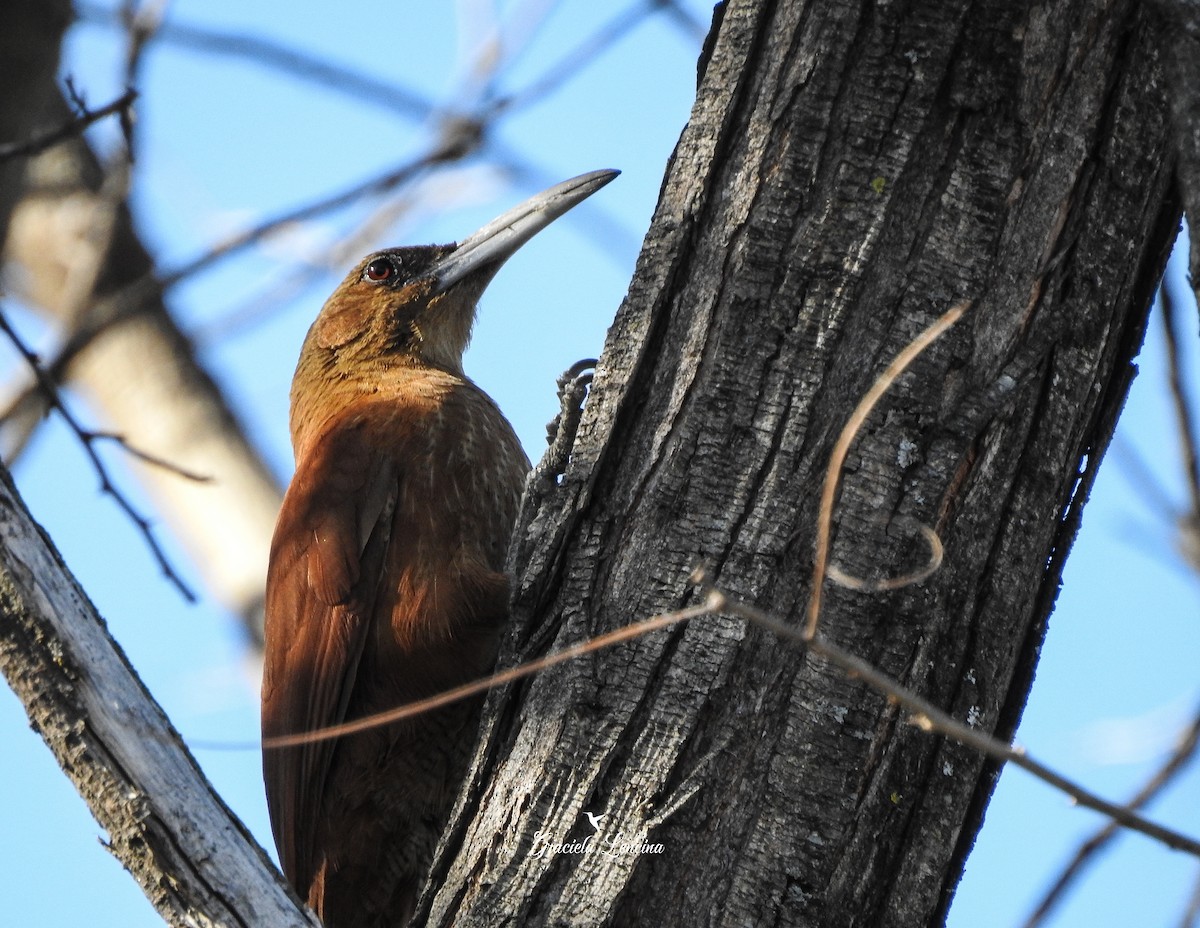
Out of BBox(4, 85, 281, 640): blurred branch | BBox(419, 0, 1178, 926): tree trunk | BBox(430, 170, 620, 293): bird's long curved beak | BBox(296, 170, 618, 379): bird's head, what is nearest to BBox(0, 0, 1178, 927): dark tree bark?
BBox(419, 0, 1178, 926): tree trunk

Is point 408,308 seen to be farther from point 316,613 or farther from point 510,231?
point 316,613

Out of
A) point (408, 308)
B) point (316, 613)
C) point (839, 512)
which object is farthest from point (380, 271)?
point (839, 512)

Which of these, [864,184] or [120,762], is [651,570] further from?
[120,762]

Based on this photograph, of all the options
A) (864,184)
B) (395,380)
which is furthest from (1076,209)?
(395,380)

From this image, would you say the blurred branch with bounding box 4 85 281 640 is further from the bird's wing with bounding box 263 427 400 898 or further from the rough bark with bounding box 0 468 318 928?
the rough bark with bounding box 0 468 318 928

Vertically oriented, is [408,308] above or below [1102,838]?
above

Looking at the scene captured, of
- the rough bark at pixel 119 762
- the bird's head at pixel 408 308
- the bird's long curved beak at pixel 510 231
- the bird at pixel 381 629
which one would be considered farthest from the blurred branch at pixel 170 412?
the rough bark at pixel 119 762

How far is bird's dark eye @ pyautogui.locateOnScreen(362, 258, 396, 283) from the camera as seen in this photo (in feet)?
14.3

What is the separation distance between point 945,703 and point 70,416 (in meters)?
1.94

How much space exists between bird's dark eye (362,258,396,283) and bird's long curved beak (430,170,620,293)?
0.48 ft

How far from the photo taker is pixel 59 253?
6.72m

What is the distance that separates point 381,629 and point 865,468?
1545mm

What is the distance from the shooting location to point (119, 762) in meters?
1.87

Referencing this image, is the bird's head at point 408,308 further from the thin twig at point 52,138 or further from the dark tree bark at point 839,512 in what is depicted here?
the dark tree bark at point 839,512
